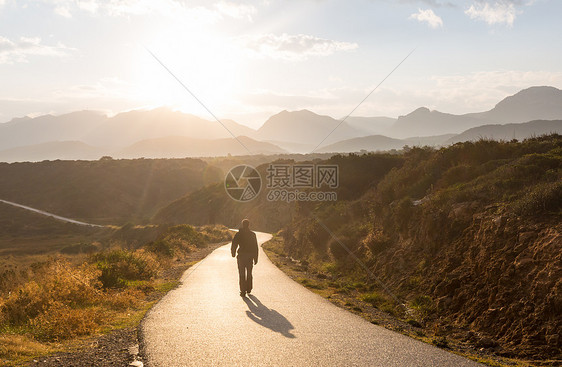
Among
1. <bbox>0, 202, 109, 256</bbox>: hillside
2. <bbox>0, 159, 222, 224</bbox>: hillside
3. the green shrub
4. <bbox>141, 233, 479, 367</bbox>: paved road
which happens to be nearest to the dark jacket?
<bbox>141, 233, 479, 367</bbox>: paved road

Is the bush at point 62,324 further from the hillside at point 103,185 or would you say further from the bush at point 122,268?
the hillside at point 103,185

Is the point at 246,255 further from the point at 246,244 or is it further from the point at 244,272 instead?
the point at 244,272

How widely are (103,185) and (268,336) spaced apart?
122 meters

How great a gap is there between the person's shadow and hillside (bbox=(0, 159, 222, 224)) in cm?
9112

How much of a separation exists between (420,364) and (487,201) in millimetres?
7554

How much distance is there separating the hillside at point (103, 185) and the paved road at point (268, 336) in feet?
298

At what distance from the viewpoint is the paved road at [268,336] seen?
6387mm

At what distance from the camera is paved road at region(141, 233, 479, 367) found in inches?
251

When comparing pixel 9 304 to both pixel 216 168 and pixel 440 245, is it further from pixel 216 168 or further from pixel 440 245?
pixel 216 168

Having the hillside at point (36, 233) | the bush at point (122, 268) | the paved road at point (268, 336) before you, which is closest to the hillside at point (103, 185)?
the hillside at point (36, 233)

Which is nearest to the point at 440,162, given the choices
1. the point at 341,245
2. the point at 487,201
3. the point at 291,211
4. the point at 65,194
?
the point at 341,245

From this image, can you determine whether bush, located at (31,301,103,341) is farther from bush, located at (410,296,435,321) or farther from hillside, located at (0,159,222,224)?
hillside, located at (0,159,222,224)

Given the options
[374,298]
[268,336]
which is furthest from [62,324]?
[374,298]

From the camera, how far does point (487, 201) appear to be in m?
12.1
